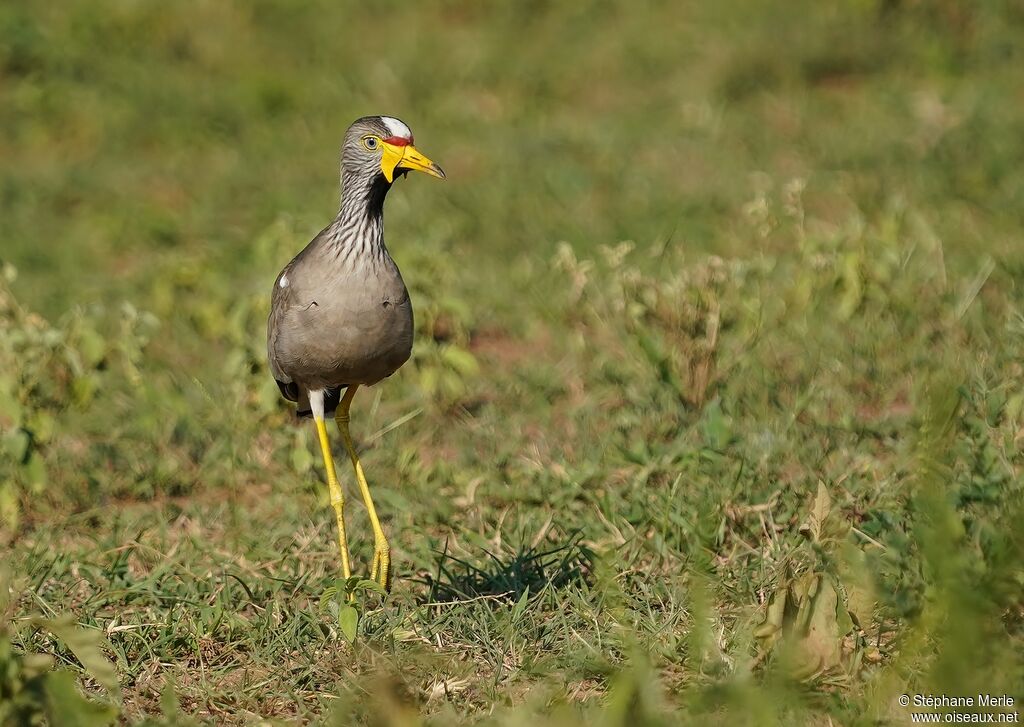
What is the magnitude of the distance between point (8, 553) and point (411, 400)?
2124mm

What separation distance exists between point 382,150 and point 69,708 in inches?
88.1

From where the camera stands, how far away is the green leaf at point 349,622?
4371 mm

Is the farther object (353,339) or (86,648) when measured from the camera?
(353,339)

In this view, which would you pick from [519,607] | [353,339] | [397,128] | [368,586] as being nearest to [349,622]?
[368,586]

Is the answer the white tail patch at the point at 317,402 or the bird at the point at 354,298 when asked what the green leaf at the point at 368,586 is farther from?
the white tail patch at the point at 317,402

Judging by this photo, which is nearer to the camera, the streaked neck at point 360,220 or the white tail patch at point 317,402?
the streaked neck at point 360,220

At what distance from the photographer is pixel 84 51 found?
452 inches

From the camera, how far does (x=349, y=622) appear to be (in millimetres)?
4375

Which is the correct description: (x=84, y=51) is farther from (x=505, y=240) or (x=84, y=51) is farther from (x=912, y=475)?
(x=912, y=475)

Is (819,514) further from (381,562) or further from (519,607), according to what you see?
(381,562)

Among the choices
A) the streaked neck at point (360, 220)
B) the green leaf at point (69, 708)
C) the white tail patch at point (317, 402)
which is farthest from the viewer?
the white tail patch at point (317, 402)

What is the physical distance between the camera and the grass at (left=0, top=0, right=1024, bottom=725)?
4238 millimetres

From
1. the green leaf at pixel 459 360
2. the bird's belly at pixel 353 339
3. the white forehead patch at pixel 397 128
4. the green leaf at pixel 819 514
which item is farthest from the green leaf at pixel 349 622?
the green leaf at pixel 459 360

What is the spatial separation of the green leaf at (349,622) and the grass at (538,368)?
0.44 feet
